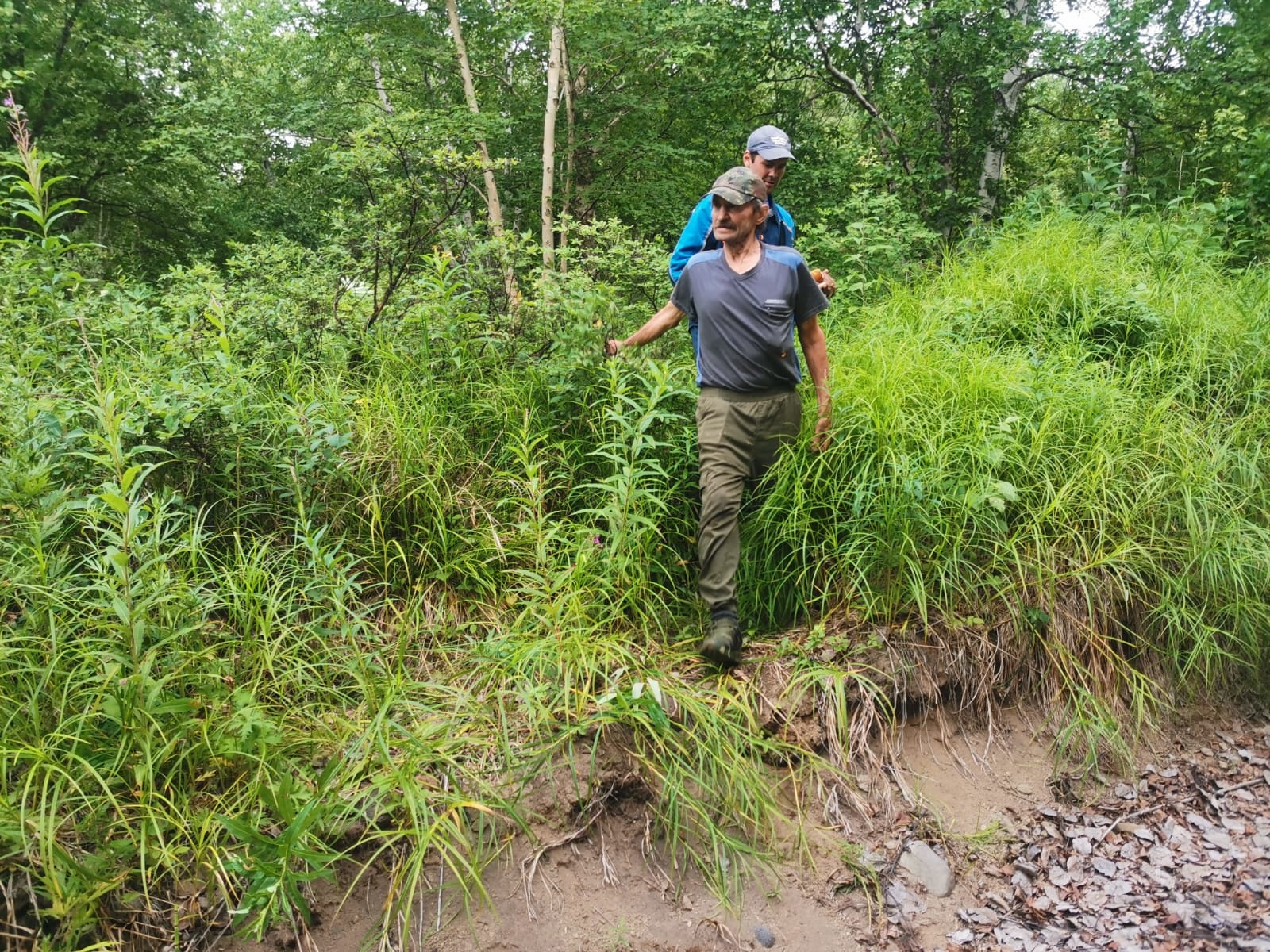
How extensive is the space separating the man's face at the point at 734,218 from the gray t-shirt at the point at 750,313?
12 cm

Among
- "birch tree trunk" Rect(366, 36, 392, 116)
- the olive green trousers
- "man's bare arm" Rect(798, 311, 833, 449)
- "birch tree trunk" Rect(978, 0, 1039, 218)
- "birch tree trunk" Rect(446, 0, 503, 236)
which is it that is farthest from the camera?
"birch tree trunk" Rect(366, 36, 392, 116)

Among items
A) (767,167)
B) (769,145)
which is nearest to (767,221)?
(767,167)

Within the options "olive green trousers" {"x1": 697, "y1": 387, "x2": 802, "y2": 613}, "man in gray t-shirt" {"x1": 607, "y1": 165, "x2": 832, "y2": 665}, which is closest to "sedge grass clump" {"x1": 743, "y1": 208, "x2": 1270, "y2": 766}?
"olive green trousers" {"x1": 697, "y1": 387, "x2": 802, "y2": 613}

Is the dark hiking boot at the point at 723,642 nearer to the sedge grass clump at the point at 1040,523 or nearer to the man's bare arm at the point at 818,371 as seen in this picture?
the sedge grass clump at the point at 1040,523

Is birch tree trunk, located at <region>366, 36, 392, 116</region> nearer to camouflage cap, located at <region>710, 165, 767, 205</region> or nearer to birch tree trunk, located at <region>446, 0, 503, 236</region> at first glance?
birch tree trunk, located at <region>446, 0, 503, 236</region>

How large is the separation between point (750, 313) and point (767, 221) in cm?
92

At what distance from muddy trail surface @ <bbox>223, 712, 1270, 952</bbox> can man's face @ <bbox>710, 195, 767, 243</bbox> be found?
2338 mm

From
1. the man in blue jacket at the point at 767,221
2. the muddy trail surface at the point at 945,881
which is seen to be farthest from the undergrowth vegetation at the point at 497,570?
the man in blue jacket at the point at 767,221

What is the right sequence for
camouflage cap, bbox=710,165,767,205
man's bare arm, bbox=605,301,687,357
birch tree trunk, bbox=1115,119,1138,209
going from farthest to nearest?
1. birch tree trunk, bbox=1115,119,1138,209
2. man's bare arm, bbox=605,301,687,357
3. camouflage cap, bbox=710,165,767,205

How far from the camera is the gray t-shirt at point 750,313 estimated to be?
318 cm

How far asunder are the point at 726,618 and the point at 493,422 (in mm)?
1701

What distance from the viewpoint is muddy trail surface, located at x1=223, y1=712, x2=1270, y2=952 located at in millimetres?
2475

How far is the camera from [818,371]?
3469 millimetres

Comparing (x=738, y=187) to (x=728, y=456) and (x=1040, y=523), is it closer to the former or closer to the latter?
(x=728, y=456)
